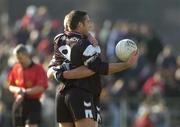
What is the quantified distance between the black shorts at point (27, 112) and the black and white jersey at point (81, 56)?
4.04 meters

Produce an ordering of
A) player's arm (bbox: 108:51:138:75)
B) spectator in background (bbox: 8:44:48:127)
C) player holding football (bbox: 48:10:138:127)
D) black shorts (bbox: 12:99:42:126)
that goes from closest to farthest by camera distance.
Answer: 1. player's arm (bbox: 108:51:138:75)
2. player holding football (bbox: 48:10:138:127)
3. spectator in background (bbox: 8:44:48:127)
4. black shorts (bbox: 12:99:42:126)

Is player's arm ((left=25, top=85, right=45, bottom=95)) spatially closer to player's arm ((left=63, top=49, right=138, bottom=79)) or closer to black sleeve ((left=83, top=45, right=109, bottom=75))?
player's arm ((left=63, top=49, right=138, bottom=79))

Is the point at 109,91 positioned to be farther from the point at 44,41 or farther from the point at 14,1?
the point at 14,1

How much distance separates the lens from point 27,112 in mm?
16438

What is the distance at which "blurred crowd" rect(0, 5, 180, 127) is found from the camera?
22406 mm

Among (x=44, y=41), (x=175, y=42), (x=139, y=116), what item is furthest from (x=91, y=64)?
(x=175, y=42)

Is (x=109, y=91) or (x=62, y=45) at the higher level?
(x=62, y=45)

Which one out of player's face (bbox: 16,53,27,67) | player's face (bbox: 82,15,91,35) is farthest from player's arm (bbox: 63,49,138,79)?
player's face (bbox: 16,53,27,67)

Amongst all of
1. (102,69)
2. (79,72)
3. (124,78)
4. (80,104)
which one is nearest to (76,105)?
(80,104)

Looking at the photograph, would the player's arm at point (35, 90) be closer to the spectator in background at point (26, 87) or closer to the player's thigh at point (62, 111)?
the spectator in background at point (26, 87)

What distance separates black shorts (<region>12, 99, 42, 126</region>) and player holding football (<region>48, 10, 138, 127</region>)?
4.00 m

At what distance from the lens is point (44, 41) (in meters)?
24.4

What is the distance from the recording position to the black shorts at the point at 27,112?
16.4 meters

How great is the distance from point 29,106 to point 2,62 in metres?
7.19
